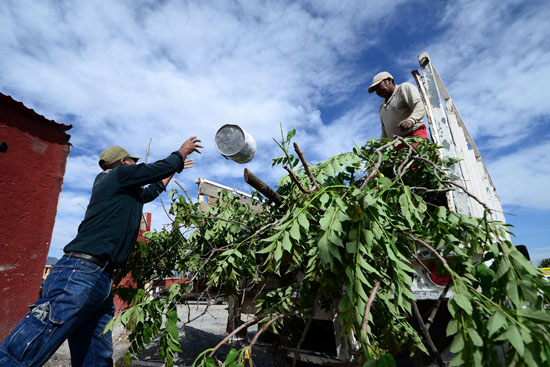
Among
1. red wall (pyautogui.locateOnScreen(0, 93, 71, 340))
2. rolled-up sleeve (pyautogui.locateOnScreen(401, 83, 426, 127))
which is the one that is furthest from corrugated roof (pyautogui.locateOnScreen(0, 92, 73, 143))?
rolled-up sleeve (pyautogui.locateOnScreen(401, 83, 426, 127))

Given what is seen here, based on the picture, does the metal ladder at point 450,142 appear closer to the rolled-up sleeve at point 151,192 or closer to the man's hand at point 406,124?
the man's hand at point 406,124

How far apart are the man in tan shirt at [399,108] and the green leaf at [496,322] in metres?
2.27

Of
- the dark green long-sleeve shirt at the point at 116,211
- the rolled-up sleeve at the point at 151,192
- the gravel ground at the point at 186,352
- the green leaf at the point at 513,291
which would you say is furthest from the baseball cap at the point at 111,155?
the green leaf at the point at 513,291

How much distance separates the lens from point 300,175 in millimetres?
2615

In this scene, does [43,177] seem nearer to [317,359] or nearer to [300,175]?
[300,175]

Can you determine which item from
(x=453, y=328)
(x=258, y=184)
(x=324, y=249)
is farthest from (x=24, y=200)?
(x=453, y=328)

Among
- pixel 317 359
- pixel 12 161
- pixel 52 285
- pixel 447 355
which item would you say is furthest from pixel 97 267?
pixel 12 161

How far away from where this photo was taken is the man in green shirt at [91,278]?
1.73 meters

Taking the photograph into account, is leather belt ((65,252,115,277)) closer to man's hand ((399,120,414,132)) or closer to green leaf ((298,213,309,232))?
green leaf ((298,213,309,232))

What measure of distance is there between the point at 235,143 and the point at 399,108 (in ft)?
6.70

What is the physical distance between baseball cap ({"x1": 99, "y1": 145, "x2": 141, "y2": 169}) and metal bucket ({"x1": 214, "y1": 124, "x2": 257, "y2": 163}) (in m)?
1.31

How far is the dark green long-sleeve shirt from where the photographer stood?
2133 mm

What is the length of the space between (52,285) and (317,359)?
6.93ft

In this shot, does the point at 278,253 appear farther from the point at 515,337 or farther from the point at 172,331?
the point at 172,331
